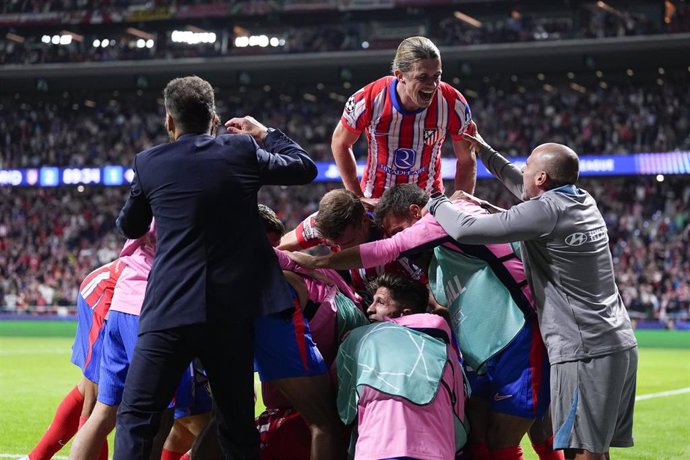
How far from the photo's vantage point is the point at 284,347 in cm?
447

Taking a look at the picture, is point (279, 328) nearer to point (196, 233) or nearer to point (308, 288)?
point (308, 288)

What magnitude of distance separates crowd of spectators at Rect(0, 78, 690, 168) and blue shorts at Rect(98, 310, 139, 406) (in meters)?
26.6

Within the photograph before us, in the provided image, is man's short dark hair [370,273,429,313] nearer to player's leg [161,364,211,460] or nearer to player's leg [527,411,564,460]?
player's leg [527,411,564,460]

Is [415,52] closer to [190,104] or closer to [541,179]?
[541,179]

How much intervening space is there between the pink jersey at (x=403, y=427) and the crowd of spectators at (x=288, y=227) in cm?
2076

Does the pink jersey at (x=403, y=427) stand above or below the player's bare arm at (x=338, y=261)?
below

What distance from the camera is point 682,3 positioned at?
30.3 m

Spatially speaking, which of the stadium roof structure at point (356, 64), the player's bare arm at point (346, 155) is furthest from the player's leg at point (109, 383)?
the stadium roof structure at point (356, 64)

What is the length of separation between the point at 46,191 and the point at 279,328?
113ft

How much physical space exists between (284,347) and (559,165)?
1.65 meters

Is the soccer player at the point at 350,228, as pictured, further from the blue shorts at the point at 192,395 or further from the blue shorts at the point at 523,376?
the blue shorts at the point at 192,395

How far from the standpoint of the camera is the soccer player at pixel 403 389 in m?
4.25

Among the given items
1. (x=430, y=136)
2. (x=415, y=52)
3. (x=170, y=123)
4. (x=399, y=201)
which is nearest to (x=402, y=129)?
(x=430, y=136)

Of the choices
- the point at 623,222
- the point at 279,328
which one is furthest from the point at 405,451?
the point at 623,222
